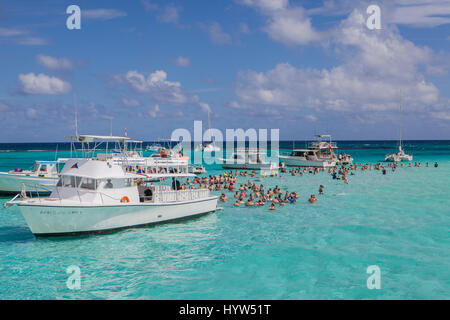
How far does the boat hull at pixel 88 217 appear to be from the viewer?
17594mm

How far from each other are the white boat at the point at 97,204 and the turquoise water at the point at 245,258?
0.73 metres

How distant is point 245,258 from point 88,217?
8.55 meters

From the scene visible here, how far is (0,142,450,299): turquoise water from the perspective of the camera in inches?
512

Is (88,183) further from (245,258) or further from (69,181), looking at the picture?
(245,258)

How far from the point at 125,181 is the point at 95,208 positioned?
9.81 feet

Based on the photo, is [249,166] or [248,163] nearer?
[249,166]

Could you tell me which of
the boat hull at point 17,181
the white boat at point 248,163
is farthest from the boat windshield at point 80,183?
the white boat at point 248,163

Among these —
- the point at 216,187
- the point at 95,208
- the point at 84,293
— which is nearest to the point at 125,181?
the point at 95,208

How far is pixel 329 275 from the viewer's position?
14398 millimetres

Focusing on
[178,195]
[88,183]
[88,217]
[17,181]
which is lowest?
[88,217]

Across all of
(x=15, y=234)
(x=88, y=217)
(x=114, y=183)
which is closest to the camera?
(x=88, y=217)

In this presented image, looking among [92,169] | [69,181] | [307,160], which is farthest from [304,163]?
[69,181]

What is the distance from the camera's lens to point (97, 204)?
1850 cm
